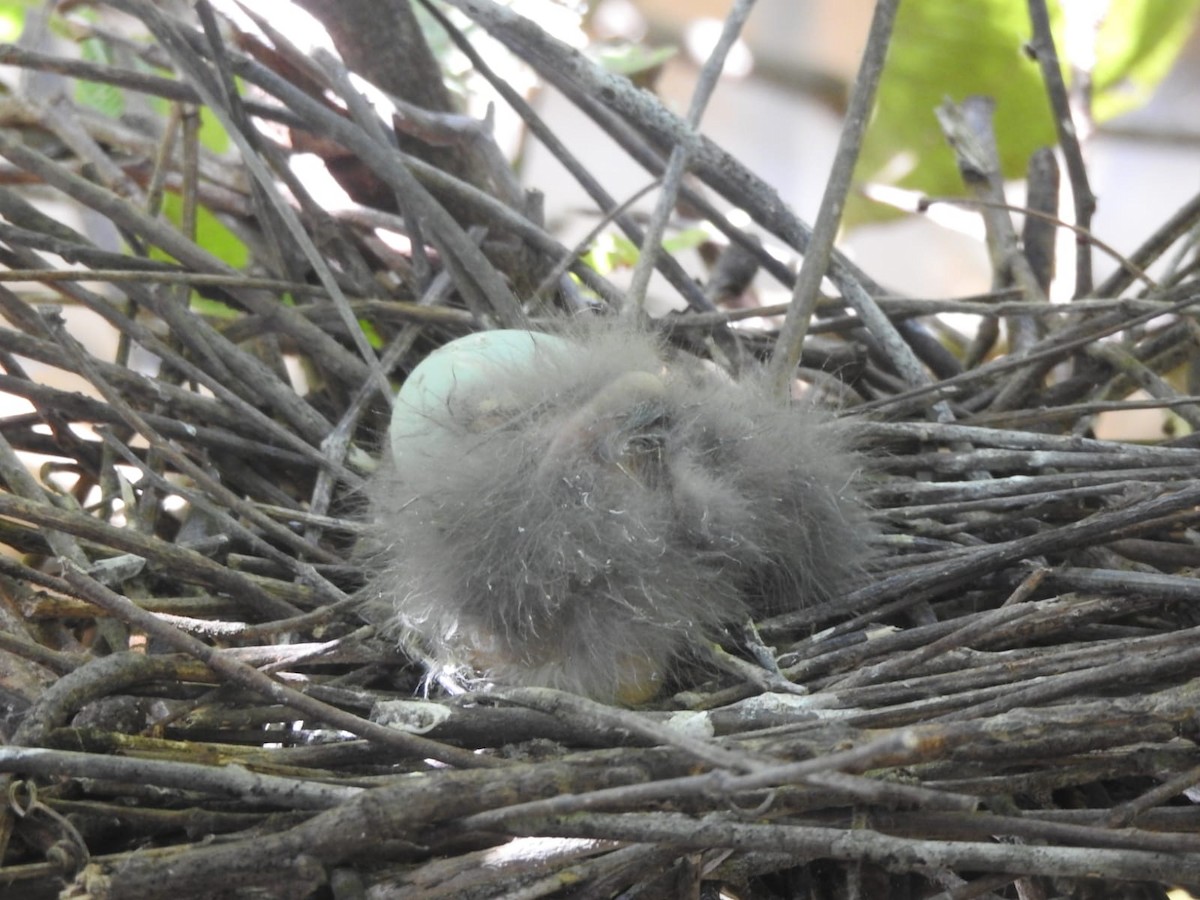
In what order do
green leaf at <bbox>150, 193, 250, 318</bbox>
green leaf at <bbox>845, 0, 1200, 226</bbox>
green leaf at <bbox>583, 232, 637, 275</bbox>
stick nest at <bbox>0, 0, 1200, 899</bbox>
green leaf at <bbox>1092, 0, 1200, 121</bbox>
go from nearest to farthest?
stick nest at <bbox>0, 0, 1200, 899</bbox> → green leaf at <bbox>150, 193, 250, 318</bbox> → green leaf at <bbox>583, 232, 637, 275</bbox> → green leaf at <bbox>845, 0, 1200, 226</bbox> → green leaf at <bbox>1092, 0, 1200, 121</bbox>

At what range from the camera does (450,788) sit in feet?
1.45

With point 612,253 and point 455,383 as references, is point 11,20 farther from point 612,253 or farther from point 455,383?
point 455,383

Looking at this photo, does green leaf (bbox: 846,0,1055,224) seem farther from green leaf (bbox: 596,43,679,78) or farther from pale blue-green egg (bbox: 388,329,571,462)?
pale blue-green egg (bbox: 388,329,571,462)

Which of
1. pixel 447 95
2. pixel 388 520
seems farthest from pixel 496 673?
pixel 447 95

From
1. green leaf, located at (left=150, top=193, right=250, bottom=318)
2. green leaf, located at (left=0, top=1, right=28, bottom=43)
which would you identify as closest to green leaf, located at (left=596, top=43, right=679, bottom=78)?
green leaf, located at (left=150, top=193, right=250, bottom=318)

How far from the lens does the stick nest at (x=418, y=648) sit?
1.47 feet

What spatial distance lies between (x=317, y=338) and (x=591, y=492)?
332 mm

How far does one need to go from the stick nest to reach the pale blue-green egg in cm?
7

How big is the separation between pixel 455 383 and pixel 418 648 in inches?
6.6

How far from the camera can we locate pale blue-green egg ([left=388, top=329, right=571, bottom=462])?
0.68m

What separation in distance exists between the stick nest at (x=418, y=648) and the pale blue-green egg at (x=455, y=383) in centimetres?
7

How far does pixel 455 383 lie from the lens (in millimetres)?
695

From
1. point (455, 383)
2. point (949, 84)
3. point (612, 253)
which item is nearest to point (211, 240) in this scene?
point (612, 253)

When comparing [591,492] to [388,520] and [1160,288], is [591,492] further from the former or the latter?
[1160,288]
